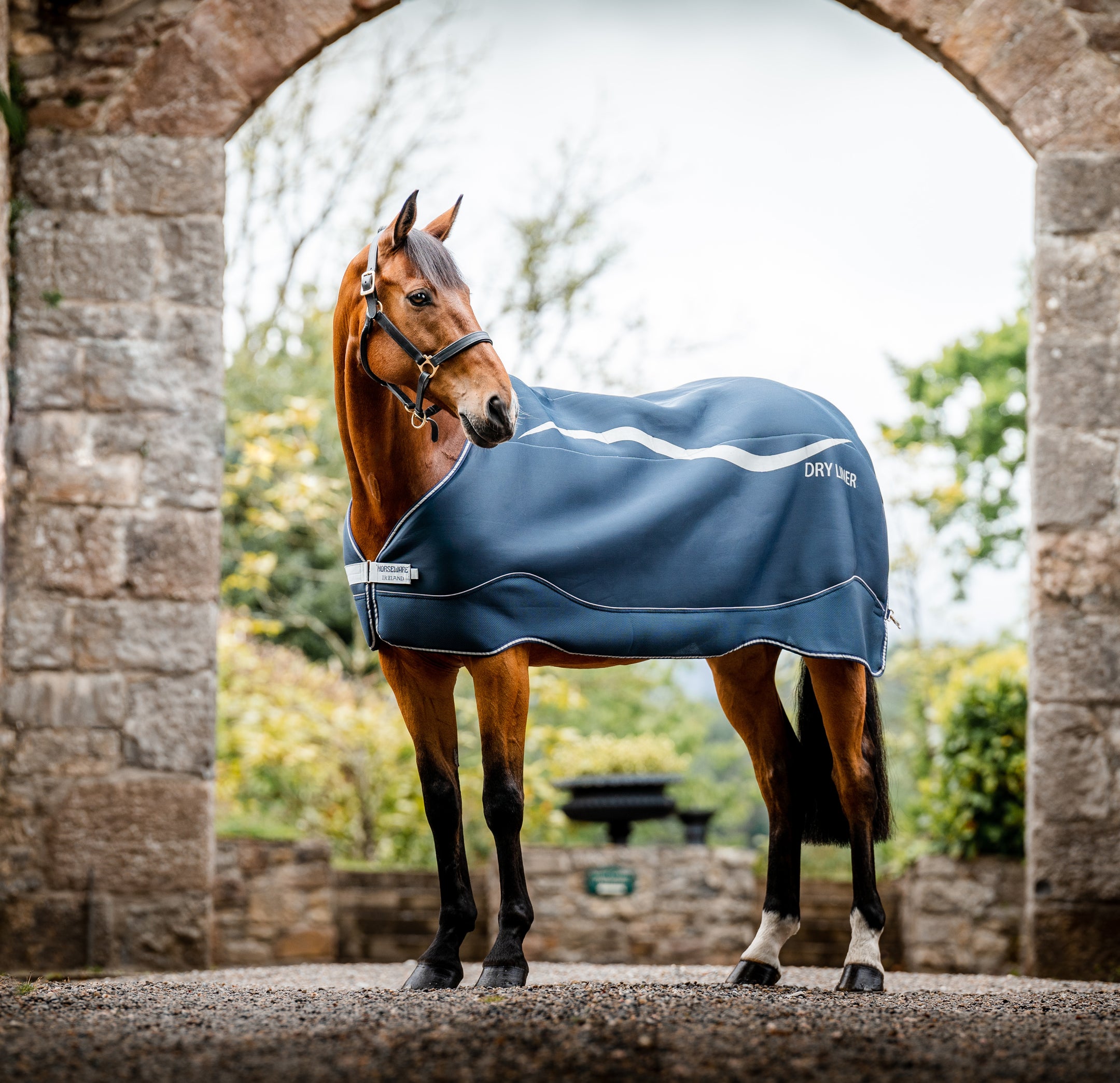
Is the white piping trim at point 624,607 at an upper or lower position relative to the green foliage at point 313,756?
upper

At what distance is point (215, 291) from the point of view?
4.33 metres

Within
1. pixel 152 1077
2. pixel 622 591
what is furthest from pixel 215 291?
pixel 152 1077

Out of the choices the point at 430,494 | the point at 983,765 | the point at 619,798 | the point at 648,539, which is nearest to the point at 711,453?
the point at 648,539

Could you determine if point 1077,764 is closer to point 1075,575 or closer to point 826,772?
point 1075,575

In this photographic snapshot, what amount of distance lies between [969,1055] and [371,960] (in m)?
4.90

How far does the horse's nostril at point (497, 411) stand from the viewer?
255cm

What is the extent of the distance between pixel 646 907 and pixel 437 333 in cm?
440

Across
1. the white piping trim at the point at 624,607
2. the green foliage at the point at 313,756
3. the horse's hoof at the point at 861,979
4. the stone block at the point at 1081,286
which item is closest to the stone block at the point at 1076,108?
the stone block at the point at 1081,286

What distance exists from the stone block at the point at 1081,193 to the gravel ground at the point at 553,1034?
2.70m

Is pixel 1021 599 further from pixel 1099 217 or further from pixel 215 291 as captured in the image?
pixel 215 291

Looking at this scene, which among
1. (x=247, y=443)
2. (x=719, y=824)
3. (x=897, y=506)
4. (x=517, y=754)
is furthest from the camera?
(x=719, y=824)

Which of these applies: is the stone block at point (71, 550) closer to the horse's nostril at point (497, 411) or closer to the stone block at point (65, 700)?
the stone block at point (65, 700)

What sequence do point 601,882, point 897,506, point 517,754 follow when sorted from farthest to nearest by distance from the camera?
point 897,506
point 601,882
point 517,754

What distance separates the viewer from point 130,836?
409cm
